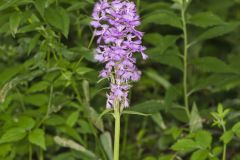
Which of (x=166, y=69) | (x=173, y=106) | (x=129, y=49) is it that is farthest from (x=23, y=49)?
(x=166, y=69)

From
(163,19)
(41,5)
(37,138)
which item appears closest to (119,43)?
(41,5)

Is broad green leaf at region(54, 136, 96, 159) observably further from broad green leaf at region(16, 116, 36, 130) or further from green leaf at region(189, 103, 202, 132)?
green leaf at region(189, 103, 202, 132)

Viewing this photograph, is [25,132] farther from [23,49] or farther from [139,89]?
[139,89]

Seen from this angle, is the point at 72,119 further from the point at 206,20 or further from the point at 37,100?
the point at 206,20

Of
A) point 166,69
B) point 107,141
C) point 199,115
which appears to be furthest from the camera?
point 166,69

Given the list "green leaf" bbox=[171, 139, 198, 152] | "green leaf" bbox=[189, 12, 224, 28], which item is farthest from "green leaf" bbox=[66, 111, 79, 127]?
"green leaf" bbox=[189, 12, 224, 28]

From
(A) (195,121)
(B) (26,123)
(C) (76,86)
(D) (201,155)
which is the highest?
(C) (76,86)
